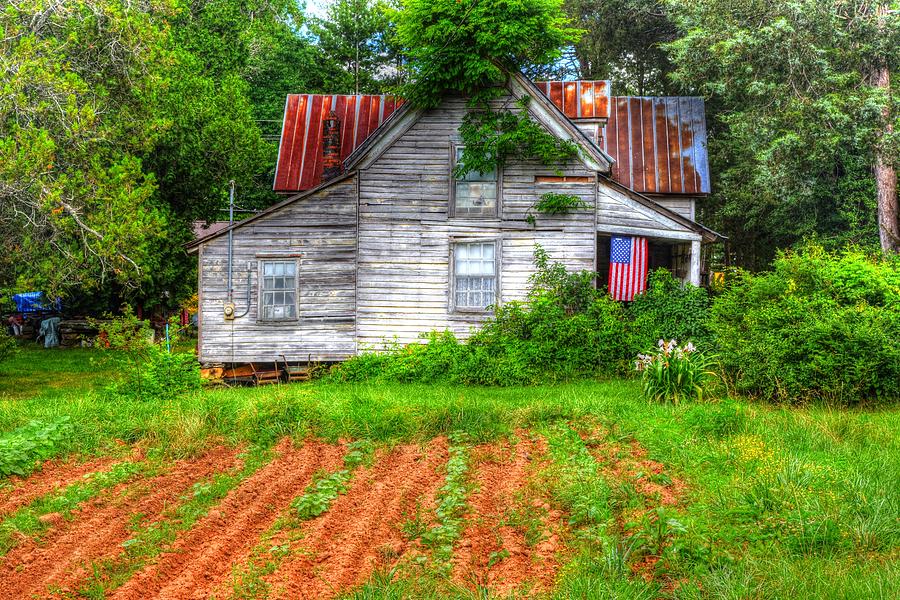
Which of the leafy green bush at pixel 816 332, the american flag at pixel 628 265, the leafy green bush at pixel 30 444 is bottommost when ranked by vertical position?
the leafy green bush at pixel 30 444

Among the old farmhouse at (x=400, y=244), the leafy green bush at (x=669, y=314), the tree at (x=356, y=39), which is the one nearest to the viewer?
the leafy green bush at (x=669, y=314)

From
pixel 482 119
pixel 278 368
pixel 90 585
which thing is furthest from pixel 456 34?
pixel 90 585

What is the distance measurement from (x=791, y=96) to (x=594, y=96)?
5784mm

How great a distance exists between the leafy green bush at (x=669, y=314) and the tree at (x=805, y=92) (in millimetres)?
7099

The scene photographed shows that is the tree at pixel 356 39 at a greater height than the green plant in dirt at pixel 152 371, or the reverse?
the tree at pixel 356 39

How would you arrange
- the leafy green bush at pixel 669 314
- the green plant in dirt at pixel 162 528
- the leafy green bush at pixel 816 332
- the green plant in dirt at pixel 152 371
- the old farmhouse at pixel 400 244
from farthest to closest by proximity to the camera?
the old farmhouse at pixel 400 244
the leafy green bush at pixel 669 314
the green plant in dirt at pixel 152 371
the leafy green bush at pixel 816 332
the green plant in dirt at pixel 162 528

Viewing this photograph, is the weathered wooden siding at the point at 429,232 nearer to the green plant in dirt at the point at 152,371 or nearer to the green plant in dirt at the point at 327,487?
the green plant in dirt at the point at 152,371

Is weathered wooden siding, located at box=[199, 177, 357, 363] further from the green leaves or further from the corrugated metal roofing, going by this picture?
the corrugated metal roofing

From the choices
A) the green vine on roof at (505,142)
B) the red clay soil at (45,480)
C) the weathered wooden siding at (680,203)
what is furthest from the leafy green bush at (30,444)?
the weathered wooden siding at (680,203)

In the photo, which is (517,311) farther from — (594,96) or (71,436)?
(71,436)

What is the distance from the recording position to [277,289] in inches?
776

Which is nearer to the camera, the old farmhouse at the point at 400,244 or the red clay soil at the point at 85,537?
the red clay soil at the point at 85,537

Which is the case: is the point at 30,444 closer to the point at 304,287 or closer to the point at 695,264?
the point at 304,287

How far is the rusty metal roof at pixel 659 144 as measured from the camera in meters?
23.8
